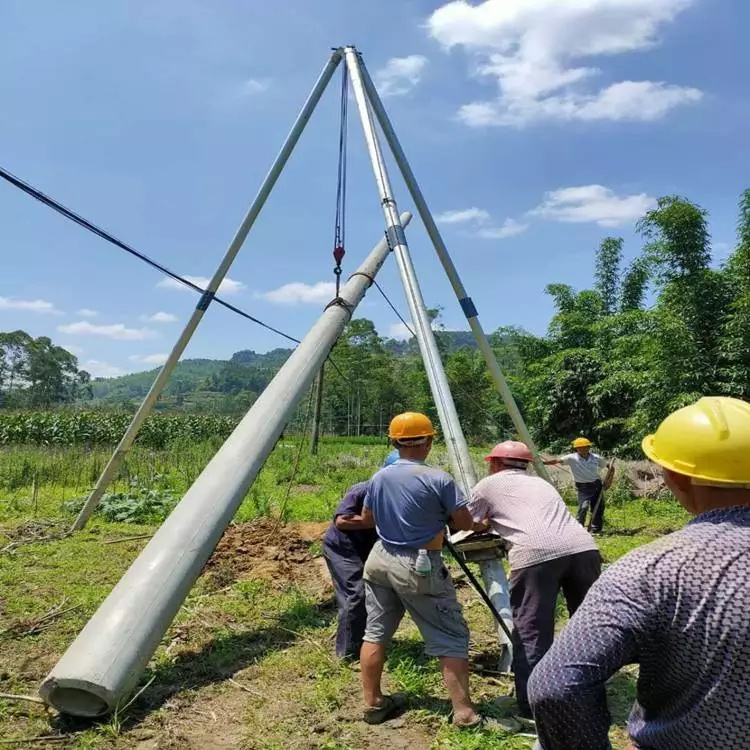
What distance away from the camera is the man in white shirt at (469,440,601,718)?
130 inches

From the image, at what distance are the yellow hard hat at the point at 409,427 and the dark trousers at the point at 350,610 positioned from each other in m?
1.24

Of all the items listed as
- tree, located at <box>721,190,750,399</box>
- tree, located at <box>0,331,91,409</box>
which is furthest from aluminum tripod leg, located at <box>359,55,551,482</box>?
tree, located at <box>0,331,91,409</box>

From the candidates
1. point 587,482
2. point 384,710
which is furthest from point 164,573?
point 587,482

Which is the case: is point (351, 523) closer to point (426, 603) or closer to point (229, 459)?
point (426, 603)

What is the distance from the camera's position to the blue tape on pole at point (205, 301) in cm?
707

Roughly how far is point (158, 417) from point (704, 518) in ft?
96.5

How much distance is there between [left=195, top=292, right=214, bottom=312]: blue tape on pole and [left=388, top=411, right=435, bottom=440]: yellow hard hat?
163 inches

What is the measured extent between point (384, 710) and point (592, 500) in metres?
7.06

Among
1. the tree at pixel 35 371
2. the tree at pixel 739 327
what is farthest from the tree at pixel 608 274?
the tree at pixel 35 371

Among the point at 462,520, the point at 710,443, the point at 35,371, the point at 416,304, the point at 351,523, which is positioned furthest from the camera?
the point at 35,371

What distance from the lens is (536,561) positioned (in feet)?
10.9

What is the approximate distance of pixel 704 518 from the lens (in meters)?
1.39

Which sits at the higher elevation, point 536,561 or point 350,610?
point 536,561

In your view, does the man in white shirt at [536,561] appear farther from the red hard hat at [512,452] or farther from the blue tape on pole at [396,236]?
the blue tape on pole at [396,236]
